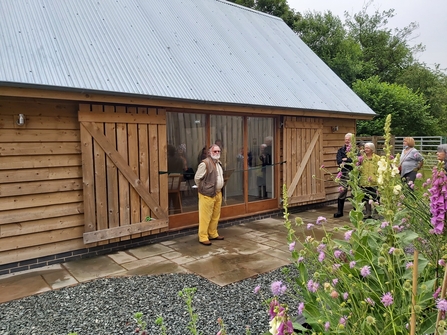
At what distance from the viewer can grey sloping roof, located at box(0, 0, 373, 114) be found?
4430mm

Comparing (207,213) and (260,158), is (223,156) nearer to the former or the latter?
(260,158)

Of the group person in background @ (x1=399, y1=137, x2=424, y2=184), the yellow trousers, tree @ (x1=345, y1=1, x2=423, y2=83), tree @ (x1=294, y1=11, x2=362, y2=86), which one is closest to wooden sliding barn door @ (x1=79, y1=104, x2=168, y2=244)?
the yellow trousers

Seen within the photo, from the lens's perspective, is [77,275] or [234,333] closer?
[234,333]

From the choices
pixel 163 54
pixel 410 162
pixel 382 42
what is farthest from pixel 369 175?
pixel 382 42

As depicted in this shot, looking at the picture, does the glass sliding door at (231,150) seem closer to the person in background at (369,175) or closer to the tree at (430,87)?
the person in background at (369,175)

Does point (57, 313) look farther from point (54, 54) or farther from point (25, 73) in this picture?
point (54, 54)

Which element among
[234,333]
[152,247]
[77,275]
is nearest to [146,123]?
[152,247]

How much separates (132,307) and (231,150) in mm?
3823

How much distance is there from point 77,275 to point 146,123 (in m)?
2.29

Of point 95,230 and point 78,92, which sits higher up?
point 78,92

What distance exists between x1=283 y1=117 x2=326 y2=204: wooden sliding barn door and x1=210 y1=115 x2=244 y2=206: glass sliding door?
3.38 feet

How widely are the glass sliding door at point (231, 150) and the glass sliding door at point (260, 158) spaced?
23 cm

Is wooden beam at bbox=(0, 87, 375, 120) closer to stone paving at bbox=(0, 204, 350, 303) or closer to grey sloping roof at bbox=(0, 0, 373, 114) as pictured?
grey sloping roof at bbox=(0, 0, 373, 114)

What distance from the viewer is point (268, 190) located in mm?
7156
